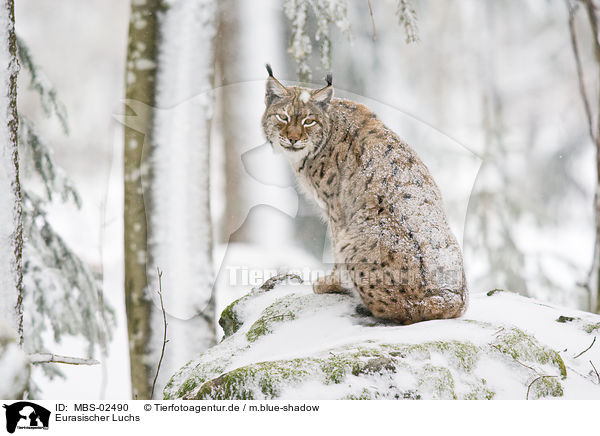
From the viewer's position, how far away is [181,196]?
343 centimetres

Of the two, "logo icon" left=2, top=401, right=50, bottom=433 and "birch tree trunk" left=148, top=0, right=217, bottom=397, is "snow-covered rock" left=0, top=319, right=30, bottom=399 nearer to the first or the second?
"logo icon" left=2, top=401, right=50, bottom=433

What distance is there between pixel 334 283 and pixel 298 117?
0.78 metres

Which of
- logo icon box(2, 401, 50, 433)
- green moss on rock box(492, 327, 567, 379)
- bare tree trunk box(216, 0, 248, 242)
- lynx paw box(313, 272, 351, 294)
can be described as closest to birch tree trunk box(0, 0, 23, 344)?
logo icon box(2, 401, 50, 433)

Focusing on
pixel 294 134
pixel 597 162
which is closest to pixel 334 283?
pixel 294 134

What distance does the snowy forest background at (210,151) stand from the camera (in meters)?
3.43

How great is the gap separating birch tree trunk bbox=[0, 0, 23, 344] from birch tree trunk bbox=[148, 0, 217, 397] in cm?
93

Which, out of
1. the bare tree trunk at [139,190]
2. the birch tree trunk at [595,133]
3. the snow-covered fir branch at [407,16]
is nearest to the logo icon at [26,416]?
the bare tree trunk at [139,190]

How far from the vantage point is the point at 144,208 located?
341 centimetres

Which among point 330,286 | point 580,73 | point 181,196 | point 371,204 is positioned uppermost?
point 580,73

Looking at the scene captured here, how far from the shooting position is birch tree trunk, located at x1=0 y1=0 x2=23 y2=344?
2.49m

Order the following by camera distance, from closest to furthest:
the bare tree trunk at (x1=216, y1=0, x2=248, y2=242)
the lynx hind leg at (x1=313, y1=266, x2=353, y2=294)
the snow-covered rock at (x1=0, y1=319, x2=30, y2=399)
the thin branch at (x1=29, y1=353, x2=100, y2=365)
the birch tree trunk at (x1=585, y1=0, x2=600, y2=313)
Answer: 1. the snow-covered rock at (x1=0, y1=319, x2=30, y2=399)
2. the thin branch at (x1=29, y1=353, x2=100, y2=365)
3. the lynx hind leg at (x1=313, y1=266, x2=353, y2=294)
4. the bare tree trunk at (x1=216, y1=0, x2=248, y2=242)
5. the birch tree trunk at (x1=585, y1=0, x2=600, y2=313)

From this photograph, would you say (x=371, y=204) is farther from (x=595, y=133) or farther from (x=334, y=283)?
(x=595, y=133)

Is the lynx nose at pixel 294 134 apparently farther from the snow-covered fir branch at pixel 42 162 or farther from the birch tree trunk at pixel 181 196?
the snow-covered fir branch at pixel 42 162

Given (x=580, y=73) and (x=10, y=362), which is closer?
(x=10, y=362)
